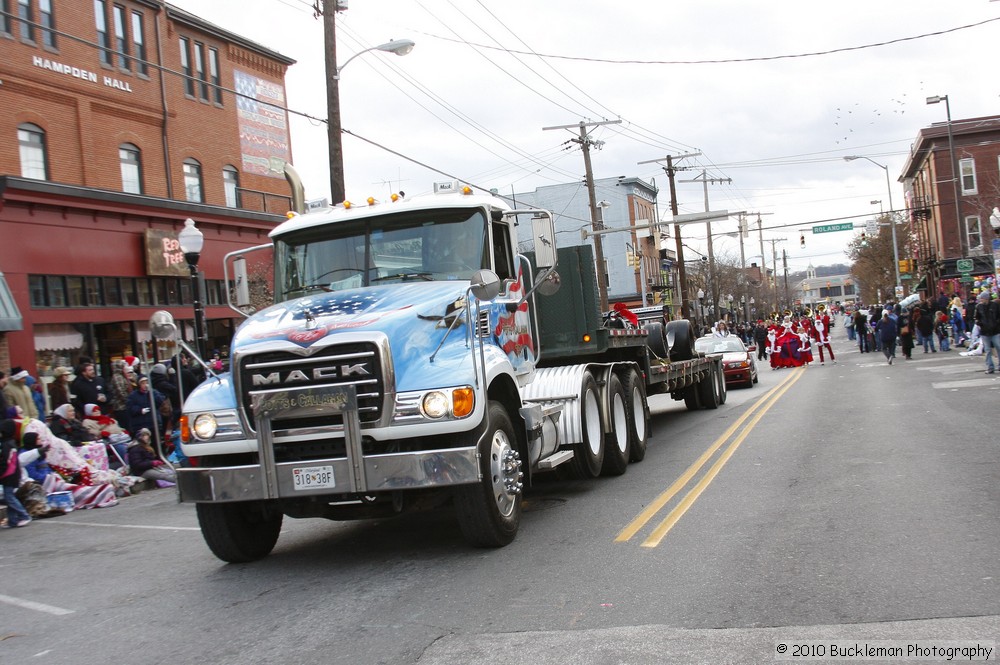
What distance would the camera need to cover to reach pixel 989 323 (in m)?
19.5

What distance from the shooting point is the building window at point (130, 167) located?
78.9ft

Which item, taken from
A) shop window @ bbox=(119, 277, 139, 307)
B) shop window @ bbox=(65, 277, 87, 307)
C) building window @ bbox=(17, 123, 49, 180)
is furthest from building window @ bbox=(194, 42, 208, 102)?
shop window @ bbox=(65, 277, 87, 307)

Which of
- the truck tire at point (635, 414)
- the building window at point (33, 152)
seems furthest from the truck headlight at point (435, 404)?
the building window at point (33, 152)

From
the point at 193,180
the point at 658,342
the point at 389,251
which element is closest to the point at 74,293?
the point at 193,180

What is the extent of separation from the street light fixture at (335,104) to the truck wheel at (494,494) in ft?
35.6

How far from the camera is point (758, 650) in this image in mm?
4504

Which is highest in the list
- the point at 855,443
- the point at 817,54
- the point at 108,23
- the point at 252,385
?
the point at 108,23

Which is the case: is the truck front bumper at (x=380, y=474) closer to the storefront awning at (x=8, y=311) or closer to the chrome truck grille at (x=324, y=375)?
the chrome truck grille at (x=324, y=375)

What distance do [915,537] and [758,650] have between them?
8.39 ft

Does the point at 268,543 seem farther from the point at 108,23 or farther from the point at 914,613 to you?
the point at 108,23

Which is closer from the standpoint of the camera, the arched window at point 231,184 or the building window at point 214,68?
the arched window at point 231,184

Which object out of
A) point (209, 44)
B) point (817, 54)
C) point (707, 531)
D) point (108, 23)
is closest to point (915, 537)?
point (707, 531)

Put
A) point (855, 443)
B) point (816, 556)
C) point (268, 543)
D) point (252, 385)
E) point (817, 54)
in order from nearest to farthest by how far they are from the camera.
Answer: point (816, 556) < point (252, 385) < point (268, 543) < point (855, 443) < point (817, 54)

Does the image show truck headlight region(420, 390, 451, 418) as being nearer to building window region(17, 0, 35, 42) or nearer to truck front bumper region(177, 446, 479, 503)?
truck front bumper region(177, 446, 479, 503)
